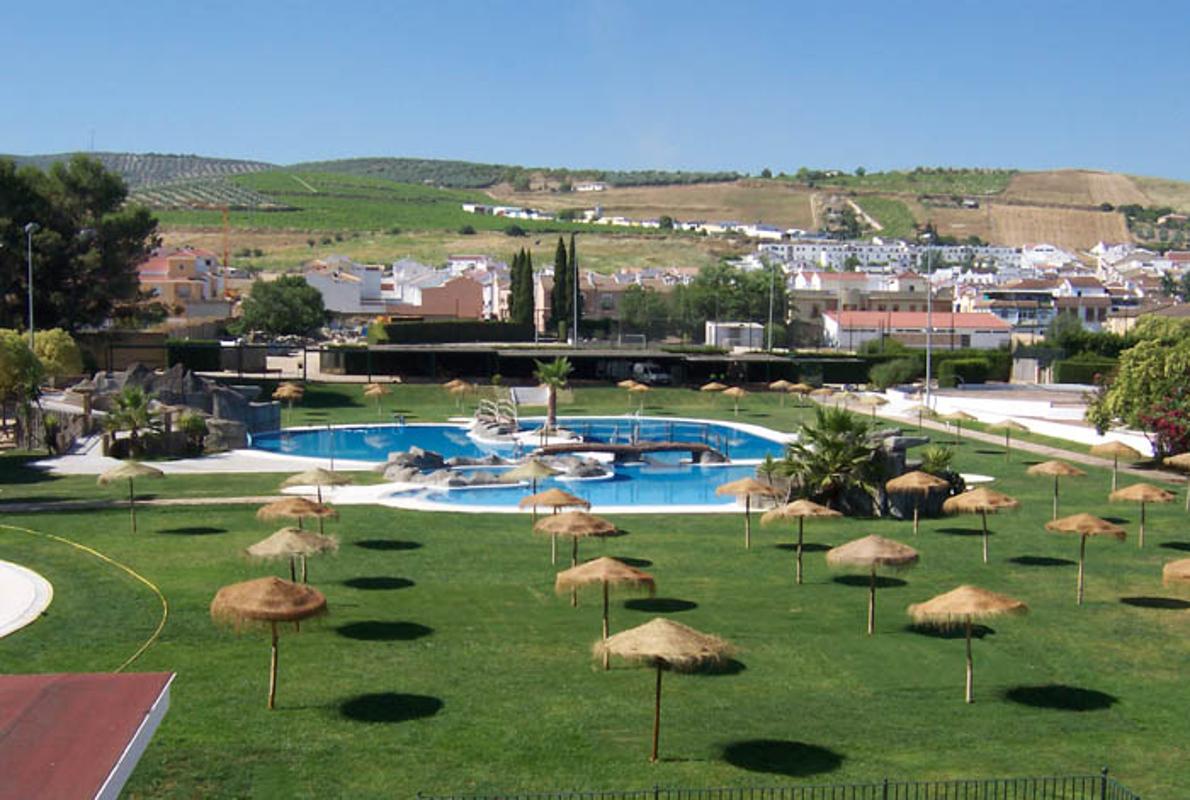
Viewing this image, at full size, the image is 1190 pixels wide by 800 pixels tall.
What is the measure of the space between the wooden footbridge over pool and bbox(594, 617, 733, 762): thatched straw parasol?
30.9 metres

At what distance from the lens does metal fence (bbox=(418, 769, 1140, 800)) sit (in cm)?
1443

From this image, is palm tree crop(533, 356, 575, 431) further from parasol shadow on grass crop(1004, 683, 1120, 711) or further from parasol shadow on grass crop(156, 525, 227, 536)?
parasol shadow on grass crop(1004, 683, 1120, 711)

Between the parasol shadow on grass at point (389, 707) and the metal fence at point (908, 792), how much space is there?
106 inches

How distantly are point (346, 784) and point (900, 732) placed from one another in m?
7.25

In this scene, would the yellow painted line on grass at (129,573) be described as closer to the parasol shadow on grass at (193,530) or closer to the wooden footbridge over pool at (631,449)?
the parasol shadow on grass at (193,530)

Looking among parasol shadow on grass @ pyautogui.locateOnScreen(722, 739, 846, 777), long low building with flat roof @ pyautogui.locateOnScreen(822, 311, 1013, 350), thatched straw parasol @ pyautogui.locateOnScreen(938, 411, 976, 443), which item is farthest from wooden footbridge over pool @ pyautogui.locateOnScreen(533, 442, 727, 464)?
long low building with flat roof @ pyautogui.locateOnScreen(822, 311, 1013, 350)

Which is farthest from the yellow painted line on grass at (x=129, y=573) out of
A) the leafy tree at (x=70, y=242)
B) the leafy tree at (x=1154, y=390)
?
the leafy tree at (x=70, y=242)

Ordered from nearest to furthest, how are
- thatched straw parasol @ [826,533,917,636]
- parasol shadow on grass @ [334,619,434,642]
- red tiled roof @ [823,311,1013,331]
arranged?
parasol shadow on grass @ [334,619,434,642], thatched straw parasol @ [826,533,917,636], red tiled roof @ [823,311,1013,331]

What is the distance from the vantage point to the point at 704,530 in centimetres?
3206

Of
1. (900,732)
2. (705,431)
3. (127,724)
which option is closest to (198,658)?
(127,724)

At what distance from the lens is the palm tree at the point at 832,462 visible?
3328cm

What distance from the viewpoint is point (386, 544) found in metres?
29.1

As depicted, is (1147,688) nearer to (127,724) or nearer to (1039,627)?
(1039,627)

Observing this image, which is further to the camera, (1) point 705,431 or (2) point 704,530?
(1) point 705,431
